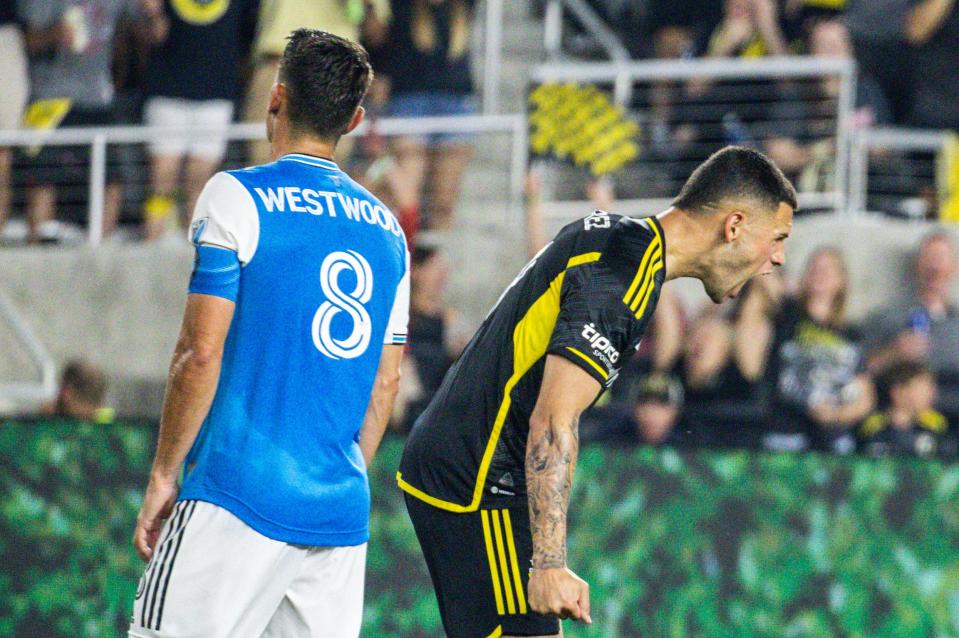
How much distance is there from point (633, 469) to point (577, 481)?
26cm

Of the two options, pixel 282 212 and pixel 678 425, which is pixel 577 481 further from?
pixel 282 212

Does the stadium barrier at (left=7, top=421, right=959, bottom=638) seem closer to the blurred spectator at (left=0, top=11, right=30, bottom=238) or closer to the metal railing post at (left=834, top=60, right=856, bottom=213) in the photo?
the metal railing post at (left=834, top=60, right=856, bottom=213)

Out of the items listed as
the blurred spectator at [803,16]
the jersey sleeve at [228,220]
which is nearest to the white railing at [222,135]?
the blurred spectator at [803,16]

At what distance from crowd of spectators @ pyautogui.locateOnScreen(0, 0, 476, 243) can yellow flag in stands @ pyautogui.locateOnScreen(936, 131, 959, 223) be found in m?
3.12

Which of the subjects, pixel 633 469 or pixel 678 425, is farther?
pixel 678 425

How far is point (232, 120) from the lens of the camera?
10.8 m

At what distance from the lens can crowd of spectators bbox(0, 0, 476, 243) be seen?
32.9 ft

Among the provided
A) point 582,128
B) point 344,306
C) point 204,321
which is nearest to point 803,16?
point 582,128

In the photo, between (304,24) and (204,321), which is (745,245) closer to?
(204,321)

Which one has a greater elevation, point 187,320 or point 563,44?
point 563,44

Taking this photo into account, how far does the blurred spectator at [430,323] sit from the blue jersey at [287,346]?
16.2 ft

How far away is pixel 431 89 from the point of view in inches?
403

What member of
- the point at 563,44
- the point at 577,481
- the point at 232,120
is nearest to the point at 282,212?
the point at 577,481

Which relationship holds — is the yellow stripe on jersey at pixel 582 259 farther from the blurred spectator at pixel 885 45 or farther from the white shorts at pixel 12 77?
the white shorts at pixel 12 77
